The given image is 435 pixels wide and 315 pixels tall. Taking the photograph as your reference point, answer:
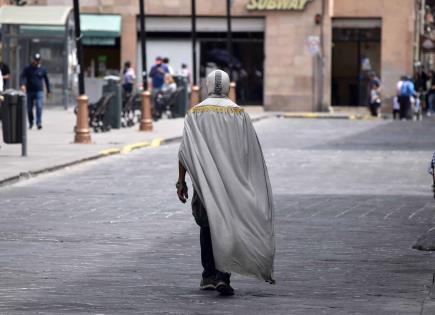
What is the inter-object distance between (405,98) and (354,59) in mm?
7924

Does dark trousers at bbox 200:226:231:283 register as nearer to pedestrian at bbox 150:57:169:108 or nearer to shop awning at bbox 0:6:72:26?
pedestrian at bbox 150:57:169:108

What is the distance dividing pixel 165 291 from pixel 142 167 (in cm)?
1561

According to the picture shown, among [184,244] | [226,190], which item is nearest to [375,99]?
[184,244]

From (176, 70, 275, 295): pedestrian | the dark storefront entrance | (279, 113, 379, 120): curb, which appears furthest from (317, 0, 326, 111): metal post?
(176, 70, 275, 295): pedestrian

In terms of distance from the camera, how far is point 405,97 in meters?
56.6

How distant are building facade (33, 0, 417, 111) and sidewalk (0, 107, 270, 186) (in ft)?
57.6

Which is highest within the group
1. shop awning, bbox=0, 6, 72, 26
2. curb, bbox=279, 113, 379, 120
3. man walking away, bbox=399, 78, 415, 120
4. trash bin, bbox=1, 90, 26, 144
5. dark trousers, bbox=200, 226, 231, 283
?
shop awning, bbox=0, 6, 72, 26

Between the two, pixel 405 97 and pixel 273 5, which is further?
pixel 273 5

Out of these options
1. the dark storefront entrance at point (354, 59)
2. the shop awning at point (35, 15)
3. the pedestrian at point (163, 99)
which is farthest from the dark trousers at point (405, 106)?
the shop awning at point (35, 15)

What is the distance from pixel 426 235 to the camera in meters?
14.7

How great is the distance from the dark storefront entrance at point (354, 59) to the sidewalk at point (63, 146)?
62.4 feet

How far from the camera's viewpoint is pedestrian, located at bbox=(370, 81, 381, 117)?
194 ft

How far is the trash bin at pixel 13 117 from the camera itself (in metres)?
27.3

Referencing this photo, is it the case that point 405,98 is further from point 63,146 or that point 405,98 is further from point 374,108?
point 63,146
